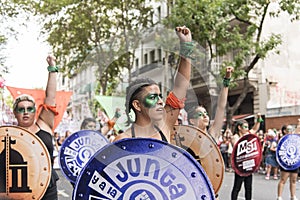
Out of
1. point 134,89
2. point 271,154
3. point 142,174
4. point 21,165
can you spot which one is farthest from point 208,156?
point 271,154

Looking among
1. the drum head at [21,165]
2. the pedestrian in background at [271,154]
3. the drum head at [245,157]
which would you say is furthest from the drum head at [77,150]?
the pedestrian in background at [271,154]

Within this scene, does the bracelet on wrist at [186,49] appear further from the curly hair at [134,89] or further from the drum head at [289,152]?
the drum head at [289,152]

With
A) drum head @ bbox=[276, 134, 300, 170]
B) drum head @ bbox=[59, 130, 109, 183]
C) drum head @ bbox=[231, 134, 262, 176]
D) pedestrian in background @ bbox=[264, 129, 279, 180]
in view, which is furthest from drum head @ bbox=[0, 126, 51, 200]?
pedestrian in background @ bbox=[264, 129, 279, 180]

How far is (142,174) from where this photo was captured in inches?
80.1

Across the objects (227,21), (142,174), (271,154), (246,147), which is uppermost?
(227,21)

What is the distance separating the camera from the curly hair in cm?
240

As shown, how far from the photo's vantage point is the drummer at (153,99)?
2424 mm

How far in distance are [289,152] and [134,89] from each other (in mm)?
6284

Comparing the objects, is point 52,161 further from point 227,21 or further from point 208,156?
point 227,21

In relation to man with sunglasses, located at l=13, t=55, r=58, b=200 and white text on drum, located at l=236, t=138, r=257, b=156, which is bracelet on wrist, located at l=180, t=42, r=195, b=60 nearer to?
man with sunglasses, located at l=13, t=55, r=58, b=200

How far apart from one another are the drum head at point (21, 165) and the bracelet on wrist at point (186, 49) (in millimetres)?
1311

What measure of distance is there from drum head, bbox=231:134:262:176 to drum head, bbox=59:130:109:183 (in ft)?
6.80

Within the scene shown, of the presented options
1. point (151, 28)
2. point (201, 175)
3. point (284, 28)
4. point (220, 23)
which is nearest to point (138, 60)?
point (151, 28)

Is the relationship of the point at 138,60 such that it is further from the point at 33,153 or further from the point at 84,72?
the point at 33,153
